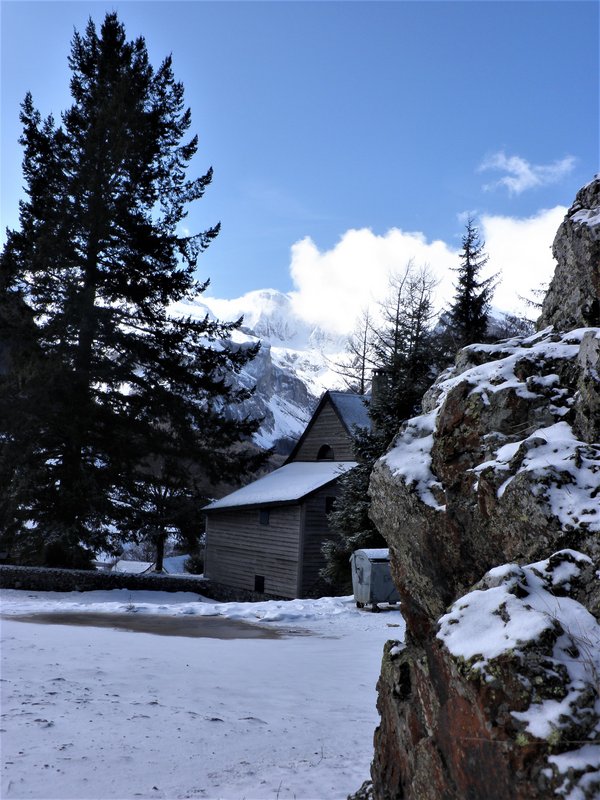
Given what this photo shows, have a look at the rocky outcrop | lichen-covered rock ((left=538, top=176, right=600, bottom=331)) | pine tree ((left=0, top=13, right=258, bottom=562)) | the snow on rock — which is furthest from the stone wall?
the snow on rock

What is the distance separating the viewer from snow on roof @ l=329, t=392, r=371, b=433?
2785 cm

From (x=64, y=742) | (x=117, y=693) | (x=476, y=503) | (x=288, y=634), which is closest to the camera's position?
(x=476, y=503)

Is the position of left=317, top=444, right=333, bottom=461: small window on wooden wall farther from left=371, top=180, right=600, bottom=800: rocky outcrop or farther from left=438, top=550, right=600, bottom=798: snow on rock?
left=438, top=550, right=600, bottom=798: snow on rock

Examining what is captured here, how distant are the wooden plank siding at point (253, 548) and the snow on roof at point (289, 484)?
0.54m

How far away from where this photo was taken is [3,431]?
2339cm

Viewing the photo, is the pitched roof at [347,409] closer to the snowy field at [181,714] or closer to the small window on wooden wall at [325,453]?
the small window on wooden wall at [325,453]

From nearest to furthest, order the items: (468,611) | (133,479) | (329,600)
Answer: (468,611), (329,600), (133,479)

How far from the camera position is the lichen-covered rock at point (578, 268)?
17.1ft

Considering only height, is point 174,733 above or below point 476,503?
below

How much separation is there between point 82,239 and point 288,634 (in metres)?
19.2

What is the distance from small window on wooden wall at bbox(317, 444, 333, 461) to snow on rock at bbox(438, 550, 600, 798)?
2556cm

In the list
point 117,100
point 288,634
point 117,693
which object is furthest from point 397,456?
point 117,100

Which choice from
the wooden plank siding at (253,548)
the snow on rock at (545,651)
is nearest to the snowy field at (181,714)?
the snow on rock at (545,651)

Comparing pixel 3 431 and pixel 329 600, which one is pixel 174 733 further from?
pixel 3 431
